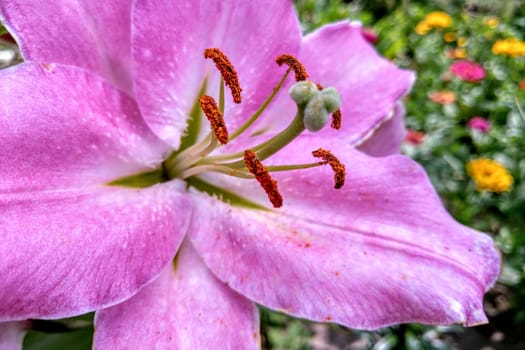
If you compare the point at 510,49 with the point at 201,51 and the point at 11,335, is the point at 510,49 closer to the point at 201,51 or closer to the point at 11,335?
the point at 201,51

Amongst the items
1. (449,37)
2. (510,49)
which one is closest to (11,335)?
(510,49)

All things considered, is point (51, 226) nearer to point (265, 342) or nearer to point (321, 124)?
point (321, 124)

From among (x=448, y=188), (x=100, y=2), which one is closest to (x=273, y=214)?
(x=100, y=2)

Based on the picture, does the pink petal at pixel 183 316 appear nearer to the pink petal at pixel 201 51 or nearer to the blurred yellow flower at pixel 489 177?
the pink petal at pixel 201 51

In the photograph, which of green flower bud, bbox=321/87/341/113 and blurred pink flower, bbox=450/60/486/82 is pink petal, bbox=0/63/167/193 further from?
blurred pink flower, bbox=450/60/486/82

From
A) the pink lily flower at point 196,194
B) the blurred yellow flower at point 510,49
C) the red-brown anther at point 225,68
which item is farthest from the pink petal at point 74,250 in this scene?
the blurred yellow flower at point 510,49

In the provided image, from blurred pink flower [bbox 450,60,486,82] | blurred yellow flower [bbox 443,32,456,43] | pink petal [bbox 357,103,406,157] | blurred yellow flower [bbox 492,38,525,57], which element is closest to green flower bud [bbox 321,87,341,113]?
pink petal [bbox 357,103,406,157]
